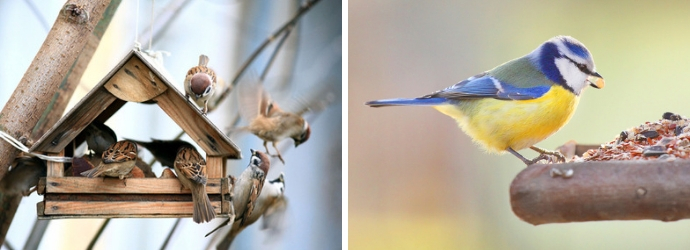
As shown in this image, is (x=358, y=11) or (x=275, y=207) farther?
(x=358, y=11)

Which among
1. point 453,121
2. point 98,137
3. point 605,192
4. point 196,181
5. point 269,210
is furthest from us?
point 453,121

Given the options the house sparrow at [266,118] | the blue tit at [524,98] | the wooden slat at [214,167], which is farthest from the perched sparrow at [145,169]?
the house sparrow at [266,118]

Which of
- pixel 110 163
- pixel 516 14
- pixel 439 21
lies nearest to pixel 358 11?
pixel 439 21

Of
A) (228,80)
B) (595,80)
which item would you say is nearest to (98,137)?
(228,80)

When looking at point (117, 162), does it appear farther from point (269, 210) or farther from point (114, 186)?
Answer: point (269, 210)

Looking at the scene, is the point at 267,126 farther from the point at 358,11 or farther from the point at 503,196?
the point at 503,196

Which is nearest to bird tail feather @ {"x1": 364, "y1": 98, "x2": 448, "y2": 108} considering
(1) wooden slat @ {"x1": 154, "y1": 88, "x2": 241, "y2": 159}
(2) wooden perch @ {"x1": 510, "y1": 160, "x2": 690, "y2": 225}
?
(1) wooden slat @ {"x1": 154, "y1": 88, "x2": 241, "y2": 159}
